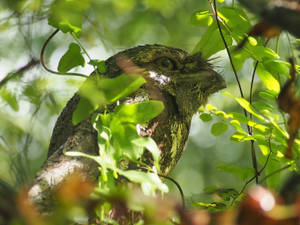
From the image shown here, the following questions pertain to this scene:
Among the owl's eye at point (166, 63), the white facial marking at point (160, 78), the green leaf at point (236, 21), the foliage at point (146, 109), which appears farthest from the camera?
the owl's eye at point (166, 63)

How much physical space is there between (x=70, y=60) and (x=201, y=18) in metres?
0.92

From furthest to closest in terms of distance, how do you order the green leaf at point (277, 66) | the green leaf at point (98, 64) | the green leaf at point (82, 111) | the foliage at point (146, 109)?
1. the green leaf at point (98, 64)
2. the green leaf at point (277, 66)
3. the green leaf at point (82, 111)
4. the foliage at point (146, 109)

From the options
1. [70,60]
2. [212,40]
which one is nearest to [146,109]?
[70,60]

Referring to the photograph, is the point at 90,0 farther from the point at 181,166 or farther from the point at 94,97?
the point at 181,166

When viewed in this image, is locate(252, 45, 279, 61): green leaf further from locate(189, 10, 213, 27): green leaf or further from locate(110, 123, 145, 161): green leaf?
locate(110, 123, 145, 161): green leaf

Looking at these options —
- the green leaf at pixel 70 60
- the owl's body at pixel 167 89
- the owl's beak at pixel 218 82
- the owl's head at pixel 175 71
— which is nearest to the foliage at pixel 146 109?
the green leaf at pixel 70 60

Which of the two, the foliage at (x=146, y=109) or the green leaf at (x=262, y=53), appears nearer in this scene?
the foliage at (x=146, y=109)

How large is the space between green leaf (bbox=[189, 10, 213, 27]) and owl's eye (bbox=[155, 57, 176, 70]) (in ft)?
2.19

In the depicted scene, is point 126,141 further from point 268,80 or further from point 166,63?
point 166,63

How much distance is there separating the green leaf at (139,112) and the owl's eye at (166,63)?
1634 millimetres

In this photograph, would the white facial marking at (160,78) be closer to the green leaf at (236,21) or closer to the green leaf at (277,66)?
the green leaf at (236,21)

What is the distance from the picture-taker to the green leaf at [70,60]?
2.43 m

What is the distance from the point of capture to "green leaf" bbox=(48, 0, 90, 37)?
5.63 feet

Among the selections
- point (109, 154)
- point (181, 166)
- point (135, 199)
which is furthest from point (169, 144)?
point (181, 166)
